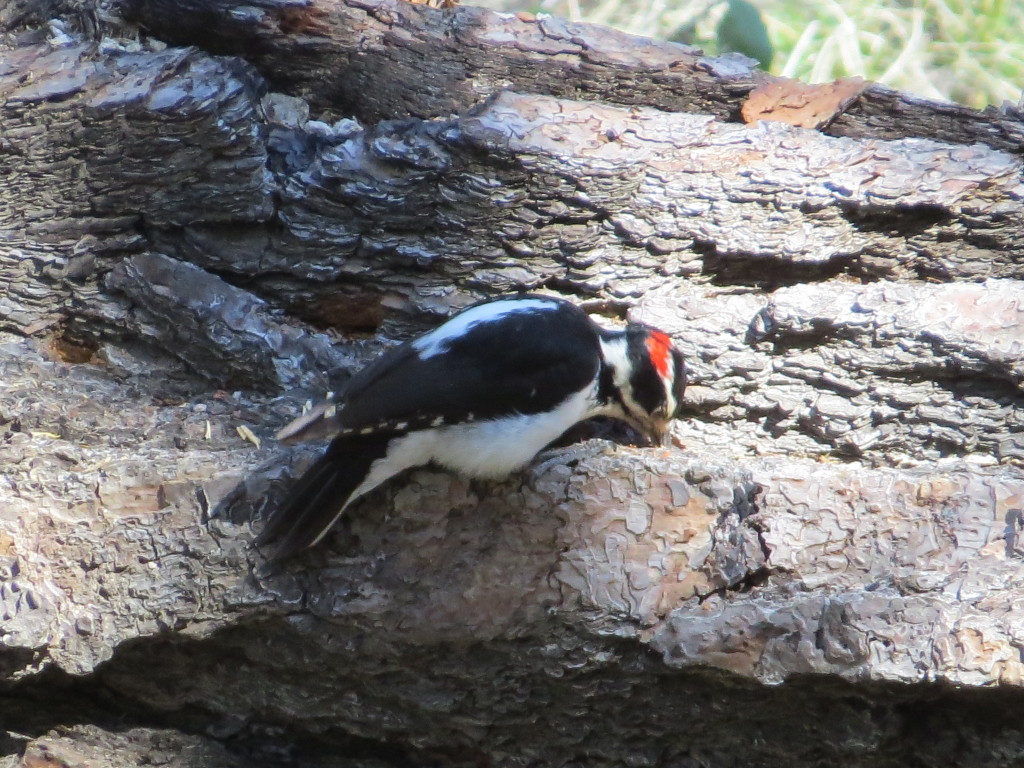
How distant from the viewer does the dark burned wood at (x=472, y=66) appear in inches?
120

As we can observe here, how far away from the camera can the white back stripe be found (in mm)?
2513

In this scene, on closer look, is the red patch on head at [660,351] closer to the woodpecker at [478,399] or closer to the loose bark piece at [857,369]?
the woodpecker at [478,399]

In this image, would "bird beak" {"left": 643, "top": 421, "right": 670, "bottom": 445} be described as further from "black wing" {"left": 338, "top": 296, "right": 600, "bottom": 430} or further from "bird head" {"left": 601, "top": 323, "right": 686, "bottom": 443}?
"black wing" {"left": 338, "top": 296, "right": 600, "bottom": 430}

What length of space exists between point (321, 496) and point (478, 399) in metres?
0.51

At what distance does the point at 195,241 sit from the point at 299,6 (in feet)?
2.83

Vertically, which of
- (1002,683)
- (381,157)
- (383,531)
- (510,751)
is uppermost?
(381,157)

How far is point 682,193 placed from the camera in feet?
9.31

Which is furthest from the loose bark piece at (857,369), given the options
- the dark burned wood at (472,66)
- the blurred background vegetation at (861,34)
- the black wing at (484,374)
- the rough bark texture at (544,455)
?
the blurred background vegetation at (861,34)

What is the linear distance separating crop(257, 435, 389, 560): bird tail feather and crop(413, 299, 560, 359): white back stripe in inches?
13.9

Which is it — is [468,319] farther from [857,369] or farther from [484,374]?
[857,369]

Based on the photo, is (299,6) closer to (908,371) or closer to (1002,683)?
(908,371)

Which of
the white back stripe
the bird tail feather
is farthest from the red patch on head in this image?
the bird tail feather

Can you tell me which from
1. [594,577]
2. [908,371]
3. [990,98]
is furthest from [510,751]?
[990,98]

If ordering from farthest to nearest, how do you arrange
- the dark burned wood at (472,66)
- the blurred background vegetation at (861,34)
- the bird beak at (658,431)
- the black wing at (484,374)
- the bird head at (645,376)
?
1. the blurred background vegetation at (861,34)
2. the dark burned wood at (472,66)
3. the bird beak at (658,431)
4. the bird head at (645,376)
5. the black wing at (484,374)
